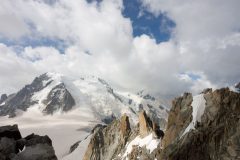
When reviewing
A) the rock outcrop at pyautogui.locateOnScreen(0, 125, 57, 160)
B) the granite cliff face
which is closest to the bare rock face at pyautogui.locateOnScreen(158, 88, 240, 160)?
the granite cliff face

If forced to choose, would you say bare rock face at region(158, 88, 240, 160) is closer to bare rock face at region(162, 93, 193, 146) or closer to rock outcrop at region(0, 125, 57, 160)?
bare rock face at region(162, 93, 193, 146)

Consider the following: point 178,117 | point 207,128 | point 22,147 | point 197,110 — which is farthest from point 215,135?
point 22,147

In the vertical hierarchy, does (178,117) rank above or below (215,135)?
above

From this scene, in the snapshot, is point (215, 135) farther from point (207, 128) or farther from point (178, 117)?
point (178, 117)

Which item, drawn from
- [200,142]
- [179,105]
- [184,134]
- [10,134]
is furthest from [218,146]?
[10,134]

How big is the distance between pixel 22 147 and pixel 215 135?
75818 mm

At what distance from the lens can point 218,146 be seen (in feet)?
343

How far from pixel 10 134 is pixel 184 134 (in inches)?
3230

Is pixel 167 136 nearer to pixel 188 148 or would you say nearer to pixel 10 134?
pixel 188 148

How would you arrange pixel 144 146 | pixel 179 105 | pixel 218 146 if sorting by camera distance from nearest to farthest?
pixel 218 146, pixel 179 105, pixel 144 146

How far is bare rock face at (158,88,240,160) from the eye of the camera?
101 m

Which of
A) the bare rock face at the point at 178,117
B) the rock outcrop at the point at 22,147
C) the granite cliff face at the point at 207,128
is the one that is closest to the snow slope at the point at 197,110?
the granite cliff face at the point at 207,128

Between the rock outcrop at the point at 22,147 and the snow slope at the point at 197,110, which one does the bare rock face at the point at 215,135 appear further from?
the rock outcrop at the point at 22,147

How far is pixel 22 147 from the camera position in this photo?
40.6 m
